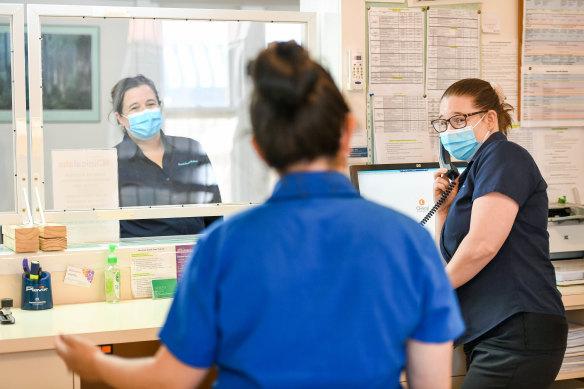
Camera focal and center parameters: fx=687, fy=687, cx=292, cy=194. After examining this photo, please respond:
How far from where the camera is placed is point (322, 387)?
0.92m

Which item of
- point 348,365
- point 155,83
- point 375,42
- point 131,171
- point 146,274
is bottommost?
point 146,274

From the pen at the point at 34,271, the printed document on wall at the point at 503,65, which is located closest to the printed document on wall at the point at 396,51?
the printed document on wall at the point at 503,65

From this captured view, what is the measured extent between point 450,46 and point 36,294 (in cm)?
192

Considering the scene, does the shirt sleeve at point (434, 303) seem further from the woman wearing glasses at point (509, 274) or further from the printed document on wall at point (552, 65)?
the printed document on wall at point (552, 65)

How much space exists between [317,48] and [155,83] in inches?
28.3

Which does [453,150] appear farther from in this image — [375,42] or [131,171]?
[131,171]

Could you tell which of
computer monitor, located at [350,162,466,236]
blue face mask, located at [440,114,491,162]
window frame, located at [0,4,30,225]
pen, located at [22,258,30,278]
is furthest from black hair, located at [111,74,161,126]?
blue face mask, located at [440,114,491,162]

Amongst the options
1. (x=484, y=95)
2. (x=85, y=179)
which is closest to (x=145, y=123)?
(x=85, y=179)

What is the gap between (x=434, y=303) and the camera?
3.23ft

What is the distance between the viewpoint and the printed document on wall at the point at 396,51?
2.84 m

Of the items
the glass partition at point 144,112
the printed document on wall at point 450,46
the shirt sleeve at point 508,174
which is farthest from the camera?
the printed document on wall at point 450,46

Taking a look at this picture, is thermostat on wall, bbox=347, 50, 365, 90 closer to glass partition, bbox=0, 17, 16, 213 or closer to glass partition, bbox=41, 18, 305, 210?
glass partition, bbox=41, 18, 305, 210

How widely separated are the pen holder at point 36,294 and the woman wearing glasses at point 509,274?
4.46 feet

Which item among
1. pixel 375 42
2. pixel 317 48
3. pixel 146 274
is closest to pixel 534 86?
pixel 375 42
